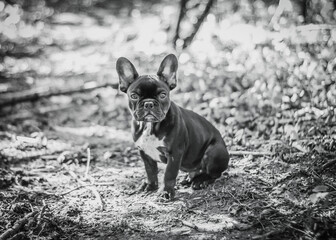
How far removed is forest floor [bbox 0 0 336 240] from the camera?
11.8 ft

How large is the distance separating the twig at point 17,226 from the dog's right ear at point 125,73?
1.81m

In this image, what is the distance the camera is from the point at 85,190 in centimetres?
486

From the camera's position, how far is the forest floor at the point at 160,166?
361cm

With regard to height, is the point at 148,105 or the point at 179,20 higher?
the point at 179,20

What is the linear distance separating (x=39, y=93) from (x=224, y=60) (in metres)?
4.45

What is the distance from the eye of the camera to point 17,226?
3.53 meters

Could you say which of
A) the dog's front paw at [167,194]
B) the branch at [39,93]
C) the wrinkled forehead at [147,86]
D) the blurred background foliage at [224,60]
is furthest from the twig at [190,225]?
the branch at [39,93]

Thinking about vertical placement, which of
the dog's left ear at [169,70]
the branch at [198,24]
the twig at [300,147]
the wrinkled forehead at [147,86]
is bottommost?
the twig at [300,147]

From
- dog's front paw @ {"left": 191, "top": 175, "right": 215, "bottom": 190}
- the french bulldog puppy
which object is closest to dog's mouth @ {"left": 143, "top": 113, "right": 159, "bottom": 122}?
the french bulldog puppy

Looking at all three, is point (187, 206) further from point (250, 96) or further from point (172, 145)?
point (250, 96)

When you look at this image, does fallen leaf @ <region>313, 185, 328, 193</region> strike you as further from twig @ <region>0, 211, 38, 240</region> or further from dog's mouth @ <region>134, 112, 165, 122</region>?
twig @ <region>0, 211, 38, 240</region>

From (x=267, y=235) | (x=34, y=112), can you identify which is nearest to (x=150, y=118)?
(x=267, y=235)

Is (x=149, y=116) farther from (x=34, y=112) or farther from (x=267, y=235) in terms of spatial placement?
(x=34, y=112)

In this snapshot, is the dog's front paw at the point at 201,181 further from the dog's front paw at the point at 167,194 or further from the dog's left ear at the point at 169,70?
the dog's left ear at the point at 169,70
